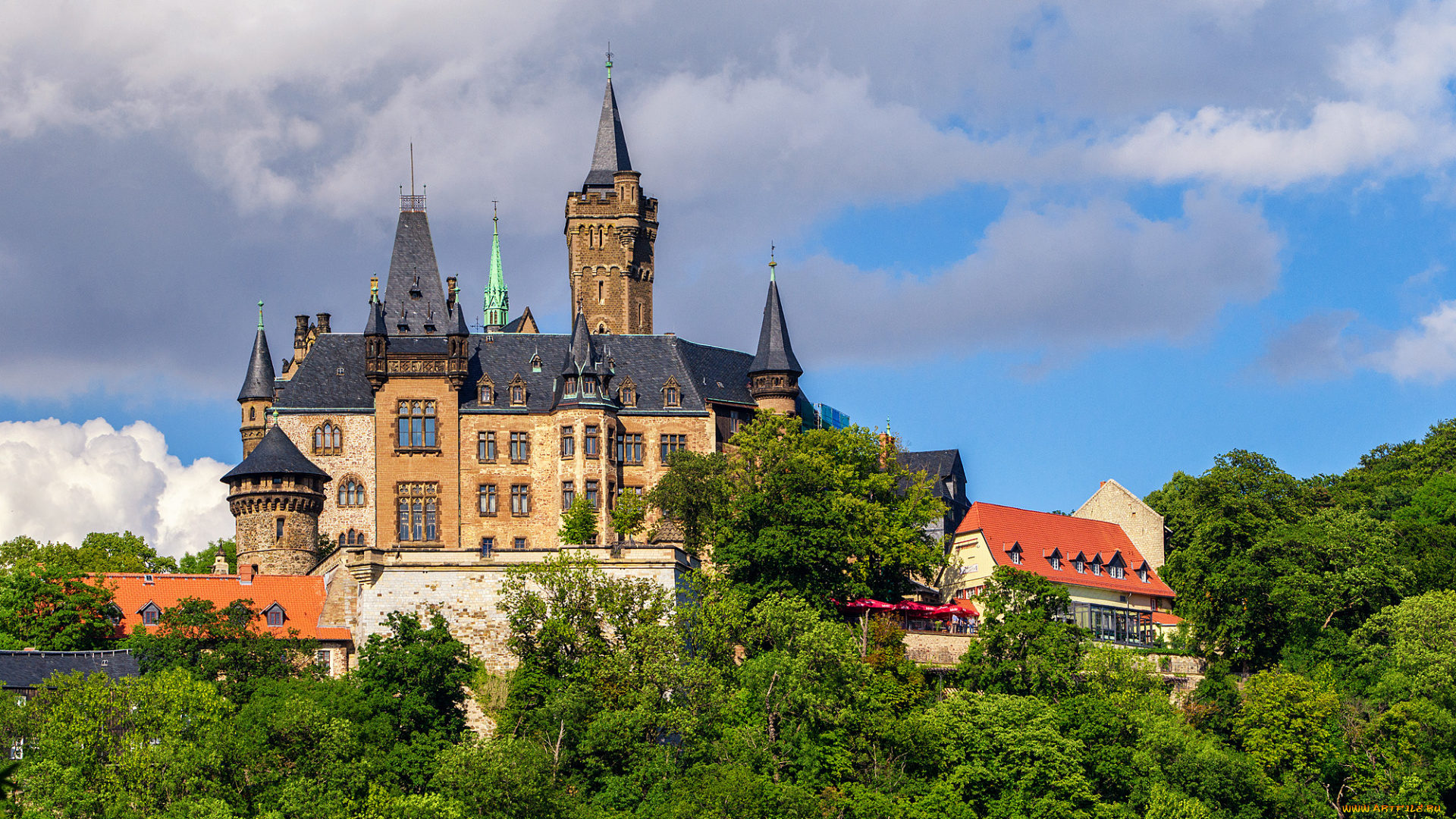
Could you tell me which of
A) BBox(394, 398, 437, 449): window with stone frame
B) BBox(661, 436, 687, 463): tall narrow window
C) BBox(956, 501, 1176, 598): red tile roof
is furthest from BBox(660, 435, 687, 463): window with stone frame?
BBox(956, 501, 1176, 598): red tile roof

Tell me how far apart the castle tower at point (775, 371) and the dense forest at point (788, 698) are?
1032 centimetres

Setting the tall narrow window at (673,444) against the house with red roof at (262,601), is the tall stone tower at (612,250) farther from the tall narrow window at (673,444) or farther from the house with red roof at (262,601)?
the house with red roof at (262,601)

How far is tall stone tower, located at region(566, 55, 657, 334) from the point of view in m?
91.2

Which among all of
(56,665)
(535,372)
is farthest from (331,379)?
(56,665)

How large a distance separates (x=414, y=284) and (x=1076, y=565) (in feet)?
104

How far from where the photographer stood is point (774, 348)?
82.1 m

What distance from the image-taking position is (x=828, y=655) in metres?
56.6

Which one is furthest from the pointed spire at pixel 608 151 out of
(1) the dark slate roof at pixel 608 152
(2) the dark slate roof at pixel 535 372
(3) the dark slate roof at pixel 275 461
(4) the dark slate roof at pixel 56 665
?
(4) the dark slate roof at pixel 56 665

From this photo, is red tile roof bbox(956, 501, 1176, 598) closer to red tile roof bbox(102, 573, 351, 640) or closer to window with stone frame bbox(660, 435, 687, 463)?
window with stone frame bbox(660, 435, 687, 463)

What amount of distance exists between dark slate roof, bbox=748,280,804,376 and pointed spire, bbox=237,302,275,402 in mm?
22873

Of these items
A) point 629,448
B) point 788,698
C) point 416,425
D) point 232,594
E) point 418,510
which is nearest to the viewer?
point 788,698

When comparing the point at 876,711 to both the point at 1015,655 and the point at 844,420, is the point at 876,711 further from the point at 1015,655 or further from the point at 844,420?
the point at 844,420

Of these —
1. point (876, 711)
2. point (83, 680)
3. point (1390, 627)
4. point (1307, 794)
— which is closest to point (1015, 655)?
point (876, 711)

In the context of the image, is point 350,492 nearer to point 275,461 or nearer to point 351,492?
point 351,492
